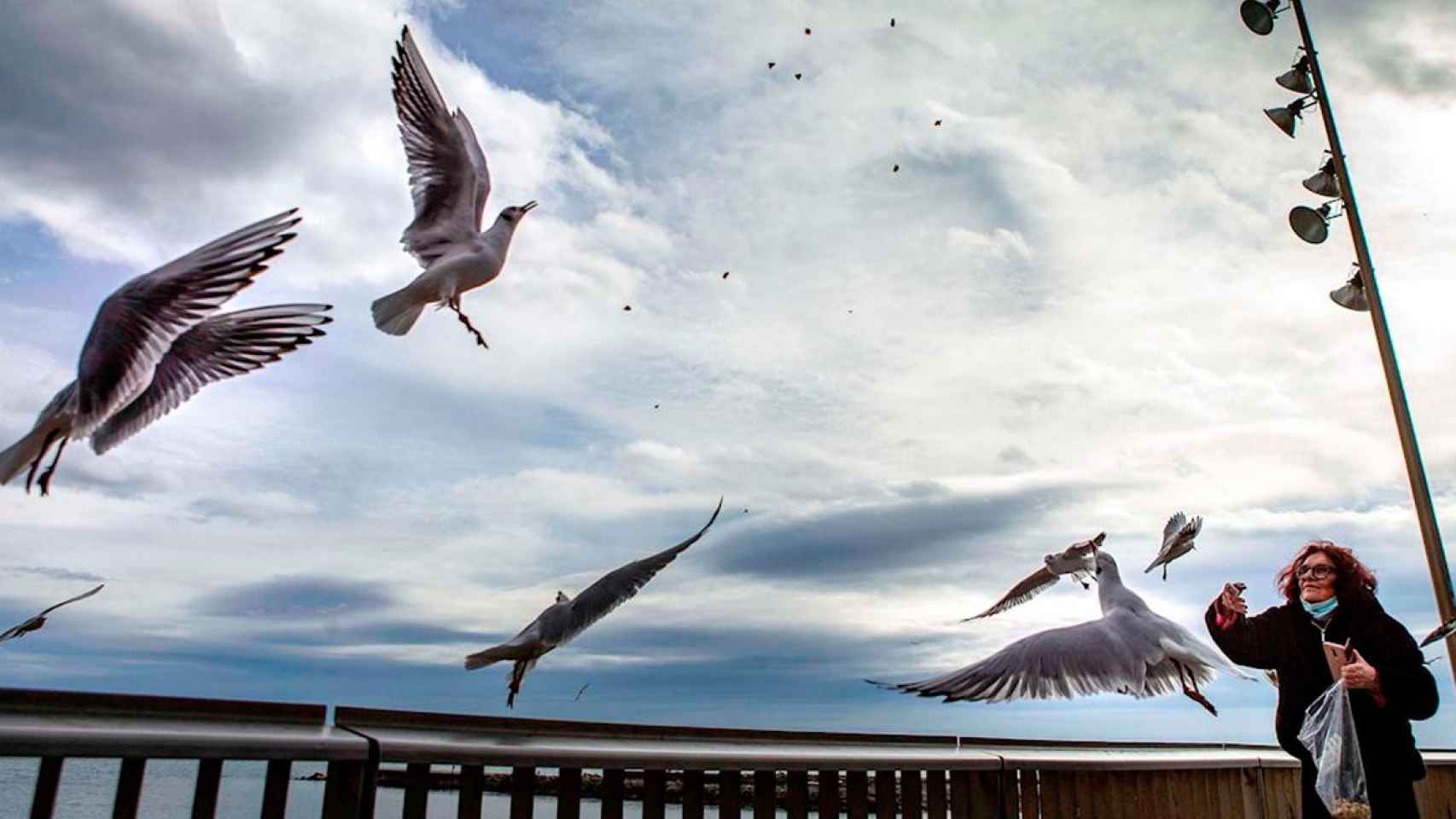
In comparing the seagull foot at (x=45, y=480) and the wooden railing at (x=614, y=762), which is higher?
the seagull foot at (x=45, y=480)

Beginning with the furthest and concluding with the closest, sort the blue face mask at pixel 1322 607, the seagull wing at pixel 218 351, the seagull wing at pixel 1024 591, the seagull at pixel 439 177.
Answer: the seagull wing at pixel 1024 591
the seagull at pixel 439 177
the seagull wing at pixel 218 351
the blue face mask at pixel 1322 607

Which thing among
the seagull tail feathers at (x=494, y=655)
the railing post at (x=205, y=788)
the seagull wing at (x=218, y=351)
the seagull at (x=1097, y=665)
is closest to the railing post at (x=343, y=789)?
the railing post at (x=205, y=788)

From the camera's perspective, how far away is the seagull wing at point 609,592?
4.31 meters

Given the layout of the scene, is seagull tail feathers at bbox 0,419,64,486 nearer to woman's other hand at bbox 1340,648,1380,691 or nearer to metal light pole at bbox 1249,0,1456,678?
woman's other hand at bbox 1340,648,1380,691

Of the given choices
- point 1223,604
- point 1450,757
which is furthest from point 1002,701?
point 1450,757


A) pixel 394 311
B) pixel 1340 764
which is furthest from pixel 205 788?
pixel 1340 764

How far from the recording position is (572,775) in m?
2.78

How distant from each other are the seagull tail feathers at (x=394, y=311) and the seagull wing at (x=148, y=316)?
95cm

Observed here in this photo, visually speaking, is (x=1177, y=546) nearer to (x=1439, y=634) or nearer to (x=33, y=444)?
(x=1439, y=634)

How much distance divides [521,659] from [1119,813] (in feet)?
7.41

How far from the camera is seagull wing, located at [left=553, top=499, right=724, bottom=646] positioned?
4312mm

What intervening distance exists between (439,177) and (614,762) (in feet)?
10.9

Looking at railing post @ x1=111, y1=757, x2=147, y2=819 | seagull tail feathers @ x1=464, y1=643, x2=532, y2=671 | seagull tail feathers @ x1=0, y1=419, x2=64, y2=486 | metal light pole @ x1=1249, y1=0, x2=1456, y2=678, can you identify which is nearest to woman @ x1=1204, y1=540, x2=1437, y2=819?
metal light pole @ x1=1249, y1=0, x2=1456, y2=678

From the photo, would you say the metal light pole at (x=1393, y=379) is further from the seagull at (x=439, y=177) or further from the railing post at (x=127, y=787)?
the railing post at (x=127, y=787)
